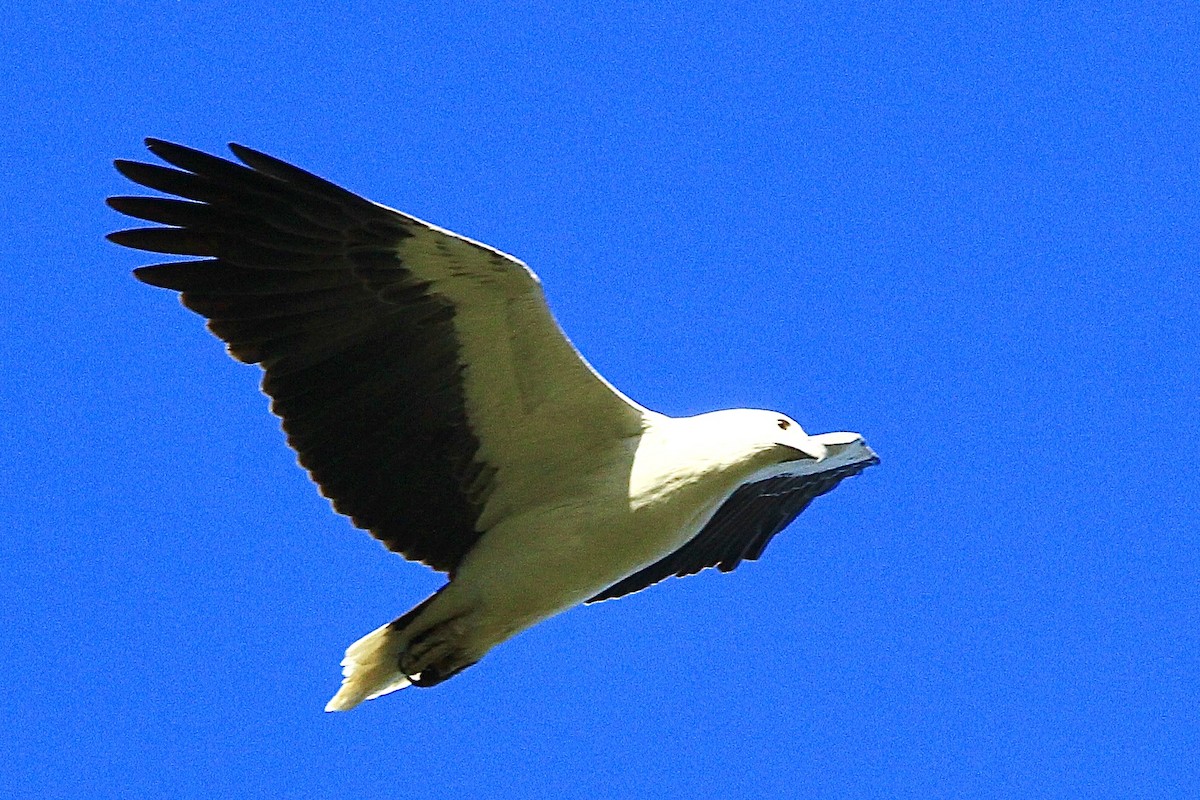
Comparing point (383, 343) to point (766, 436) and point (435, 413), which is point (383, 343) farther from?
point (766, 436)

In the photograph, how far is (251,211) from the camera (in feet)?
30.5

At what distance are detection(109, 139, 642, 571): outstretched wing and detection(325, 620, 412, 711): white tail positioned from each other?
41 cm

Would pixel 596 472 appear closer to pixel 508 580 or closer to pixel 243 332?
pixel 508 580

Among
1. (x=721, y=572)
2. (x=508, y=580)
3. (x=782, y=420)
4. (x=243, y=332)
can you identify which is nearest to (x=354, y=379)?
(x=243, y=332)

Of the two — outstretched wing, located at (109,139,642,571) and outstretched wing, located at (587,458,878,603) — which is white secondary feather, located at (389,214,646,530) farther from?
outstretched wing, located at (587,458,878,603)

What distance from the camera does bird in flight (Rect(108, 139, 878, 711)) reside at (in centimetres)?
929

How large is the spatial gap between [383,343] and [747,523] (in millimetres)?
2777

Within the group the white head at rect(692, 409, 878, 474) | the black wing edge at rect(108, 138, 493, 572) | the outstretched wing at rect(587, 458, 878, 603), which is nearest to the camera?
the black wing edge at rect(108, 138, 493, 572)

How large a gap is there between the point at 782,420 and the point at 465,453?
1.49 m

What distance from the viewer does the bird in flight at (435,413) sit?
9.29 metres

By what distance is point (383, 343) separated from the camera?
31.3 ft

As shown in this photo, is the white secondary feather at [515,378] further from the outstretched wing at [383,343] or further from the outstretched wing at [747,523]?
the outstretched wing at [747,523]

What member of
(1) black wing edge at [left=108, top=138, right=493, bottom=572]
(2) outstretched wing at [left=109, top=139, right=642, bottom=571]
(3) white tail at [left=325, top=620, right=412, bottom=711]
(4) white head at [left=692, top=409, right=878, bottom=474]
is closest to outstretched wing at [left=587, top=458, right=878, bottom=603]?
(4) white head at [left=692, top=409, right=878, bottom=474]

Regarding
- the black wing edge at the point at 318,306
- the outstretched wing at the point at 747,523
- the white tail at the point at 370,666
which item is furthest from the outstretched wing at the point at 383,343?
the outstretched wing at the point at 747,523
